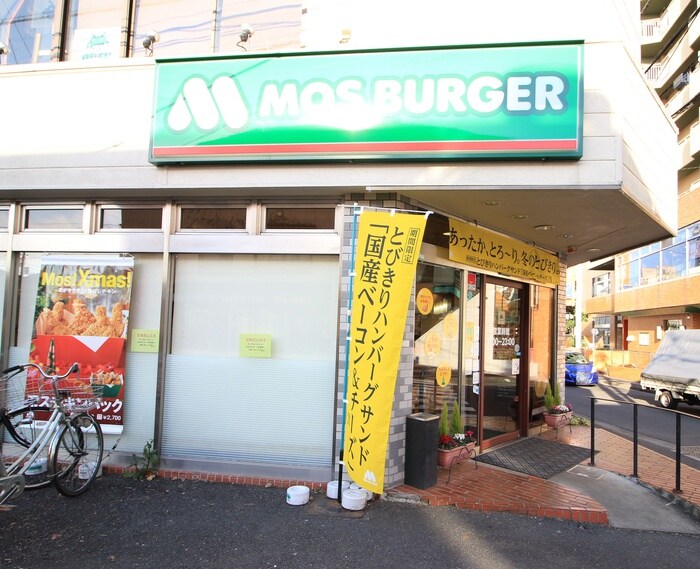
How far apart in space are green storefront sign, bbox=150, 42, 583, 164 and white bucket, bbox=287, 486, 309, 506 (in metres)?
3.42

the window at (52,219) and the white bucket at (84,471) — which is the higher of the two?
the window at (52,219)

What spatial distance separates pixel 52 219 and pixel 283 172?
3219mm

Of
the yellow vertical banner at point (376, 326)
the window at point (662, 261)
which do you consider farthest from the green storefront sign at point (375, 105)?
the window at point (662, 261)

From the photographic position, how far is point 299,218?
5.85m

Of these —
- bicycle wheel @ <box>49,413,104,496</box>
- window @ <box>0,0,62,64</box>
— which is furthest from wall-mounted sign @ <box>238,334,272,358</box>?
window @ <box>0,0,62,64</box>

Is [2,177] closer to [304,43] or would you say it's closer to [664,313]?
[304,43]

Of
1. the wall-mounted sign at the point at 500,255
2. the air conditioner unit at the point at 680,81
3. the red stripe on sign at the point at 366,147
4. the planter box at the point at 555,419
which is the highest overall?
the air conditioner unit at the point at 680,81

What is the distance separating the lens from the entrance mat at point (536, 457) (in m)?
6.42

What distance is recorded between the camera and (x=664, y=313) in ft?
89.8

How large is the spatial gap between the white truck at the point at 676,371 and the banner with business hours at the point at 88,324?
14.7 metres

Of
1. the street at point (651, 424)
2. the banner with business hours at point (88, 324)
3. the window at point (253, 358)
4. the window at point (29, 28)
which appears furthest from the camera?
the street at point (651, 424)

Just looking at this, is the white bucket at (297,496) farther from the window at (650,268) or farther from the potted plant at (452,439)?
the window at (650,268)

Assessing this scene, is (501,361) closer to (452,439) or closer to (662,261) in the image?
(452,439)

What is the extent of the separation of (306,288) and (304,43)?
2.94 m
